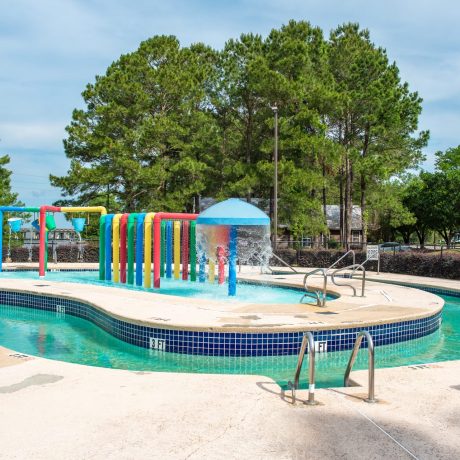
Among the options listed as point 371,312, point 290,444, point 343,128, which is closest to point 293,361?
point 371,312

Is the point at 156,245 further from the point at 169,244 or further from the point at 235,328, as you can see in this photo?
the point at 235,328

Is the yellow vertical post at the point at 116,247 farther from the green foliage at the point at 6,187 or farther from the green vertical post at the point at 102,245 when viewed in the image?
the green foliage at the point at 6,187

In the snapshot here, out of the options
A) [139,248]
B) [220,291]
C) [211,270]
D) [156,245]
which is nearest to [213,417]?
[220,291]

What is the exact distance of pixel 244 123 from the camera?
1195 inches

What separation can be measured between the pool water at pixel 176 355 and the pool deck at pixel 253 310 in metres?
0.44

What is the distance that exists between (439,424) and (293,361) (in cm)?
341

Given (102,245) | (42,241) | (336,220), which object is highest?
(336,220)

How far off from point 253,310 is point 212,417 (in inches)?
210

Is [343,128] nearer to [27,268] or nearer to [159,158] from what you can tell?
[159,158]

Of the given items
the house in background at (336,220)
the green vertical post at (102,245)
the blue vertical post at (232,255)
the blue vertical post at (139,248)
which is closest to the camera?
the blue vertical post at (232,255)

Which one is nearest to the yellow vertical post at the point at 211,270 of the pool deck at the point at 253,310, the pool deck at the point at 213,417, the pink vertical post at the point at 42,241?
the pool deck at the point at 253,310

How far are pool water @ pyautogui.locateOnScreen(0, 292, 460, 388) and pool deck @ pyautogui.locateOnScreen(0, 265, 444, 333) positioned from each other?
44cm

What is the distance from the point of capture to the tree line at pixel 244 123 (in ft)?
88.9

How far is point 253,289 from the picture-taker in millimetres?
15289
